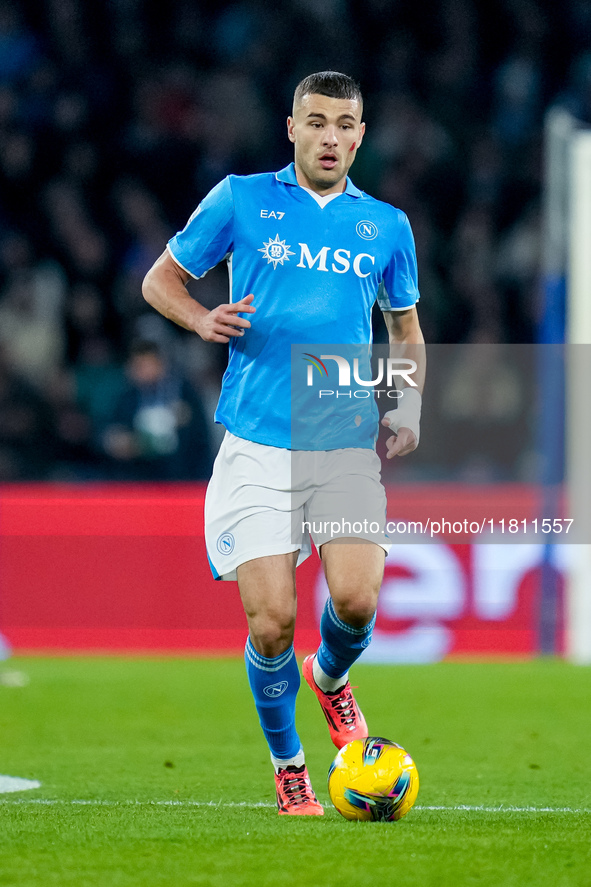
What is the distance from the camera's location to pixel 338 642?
4.79m

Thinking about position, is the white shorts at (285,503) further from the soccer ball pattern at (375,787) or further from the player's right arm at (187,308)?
the soccer ball pattern at (375,787)

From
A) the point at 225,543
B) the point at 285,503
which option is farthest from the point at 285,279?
the point at 225,543

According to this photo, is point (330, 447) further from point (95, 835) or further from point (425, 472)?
point (425, 472)

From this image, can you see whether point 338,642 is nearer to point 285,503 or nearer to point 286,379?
point 285,503

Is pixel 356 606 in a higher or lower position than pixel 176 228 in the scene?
lower

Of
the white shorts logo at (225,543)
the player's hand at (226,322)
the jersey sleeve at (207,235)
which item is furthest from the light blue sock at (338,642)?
the jersey sleeve at (207,235)

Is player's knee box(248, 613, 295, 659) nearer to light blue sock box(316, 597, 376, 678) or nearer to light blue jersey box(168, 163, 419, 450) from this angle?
light blue sock box(316, 597, 376, 678)

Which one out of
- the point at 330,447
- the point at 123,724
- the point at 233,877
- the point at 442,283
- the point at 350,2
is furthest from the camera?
the point at 350,2

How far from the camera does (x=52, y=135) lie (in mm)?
13766

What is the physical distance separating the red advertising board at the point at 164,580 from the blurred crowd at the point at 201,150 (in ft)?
3.96

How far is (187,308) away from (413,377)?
0.88 metres

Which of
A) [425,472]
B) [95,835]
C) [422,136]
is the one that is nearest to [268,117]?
[422,136]

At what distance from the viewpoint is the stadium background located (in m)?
9.79

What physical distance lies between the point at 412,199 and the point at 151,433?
15.0 feet
